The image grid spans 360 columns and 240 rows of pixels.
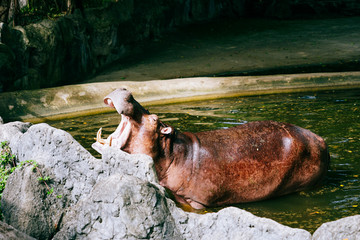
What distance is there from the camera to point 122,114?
4117 mm

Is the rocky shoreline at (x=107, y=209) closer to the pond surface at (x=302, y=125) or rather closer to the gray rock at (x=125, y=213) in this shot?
the gray rock at (x=125, y=213)

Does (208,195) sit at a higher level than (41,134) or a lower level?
lower

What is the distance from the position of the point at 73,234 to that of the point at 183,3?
16739 mm

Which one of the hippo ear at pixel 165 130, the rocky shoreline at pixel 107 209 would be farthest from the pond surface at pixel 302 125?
the rocky shoreline at pixel 107 209

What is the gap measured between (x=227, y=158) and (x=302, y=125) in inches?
96.4

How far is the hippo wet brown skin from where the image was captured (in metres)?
4.22

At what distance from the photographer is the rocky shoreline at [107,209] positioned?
9.76ft

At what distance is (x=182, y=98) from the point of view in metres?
8.98

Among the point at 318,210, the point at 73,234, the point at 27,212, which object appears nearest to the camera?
the point at 73,234

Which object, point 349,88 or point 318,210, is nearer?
point 318,210

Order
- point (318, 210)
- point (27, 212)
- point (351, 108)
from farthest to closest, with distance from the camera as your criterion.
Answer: point (351, 108) → point (318, 210) → point (27, 212)

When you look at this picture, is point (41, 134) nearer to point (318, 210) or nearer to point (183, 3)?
point (318, 210)

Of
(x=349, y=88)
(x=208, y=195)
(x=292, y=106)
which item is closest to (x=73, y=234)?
(x=208, y=195)

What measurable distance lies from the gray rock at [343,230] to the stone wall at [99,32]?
7.55 meters
